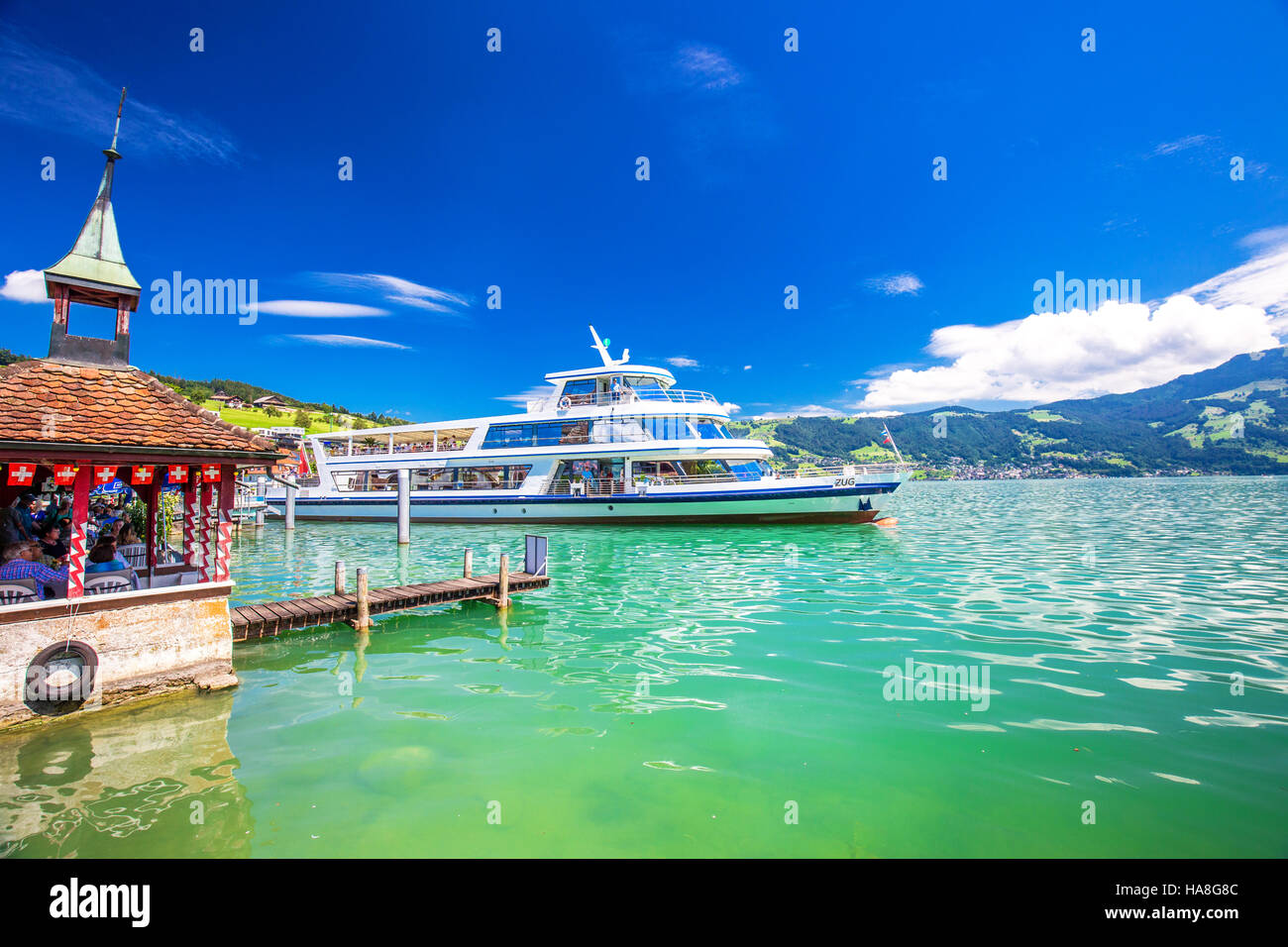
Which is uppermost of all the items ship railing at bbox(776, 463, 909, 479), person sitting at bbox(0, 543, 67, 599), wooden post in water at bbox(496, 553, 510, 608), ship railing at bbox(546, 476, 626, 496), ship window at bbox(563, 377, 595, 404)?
ship window at bbox(563, 377, 595, 404)

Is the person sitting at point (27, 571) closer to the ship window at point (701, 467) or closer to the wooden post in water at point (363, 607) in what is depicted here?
the wooden post in water at point (363, 607)

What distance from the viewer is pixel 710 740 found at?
584 centimetres

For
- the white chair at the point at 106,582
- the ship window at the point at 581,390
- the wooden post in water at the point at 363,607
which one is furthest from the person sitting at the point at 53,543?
the ship window at the point at 581,390

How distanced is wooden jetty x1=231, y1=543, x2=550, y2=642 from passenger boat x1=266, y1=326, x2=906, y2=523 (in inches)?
546

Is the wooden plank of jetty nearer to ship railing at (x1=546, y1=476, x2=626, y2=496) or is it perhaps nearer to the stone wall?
the stone wall

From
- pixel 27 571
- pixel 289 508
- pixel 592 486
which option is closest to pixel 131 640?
pixel 27 571

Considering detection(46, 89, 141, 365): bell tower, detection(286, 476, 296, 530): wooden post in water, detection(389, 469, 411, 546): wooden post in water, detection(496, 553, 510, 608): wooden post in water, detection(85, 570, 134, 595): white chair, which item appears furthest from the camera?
detection(286, 476, 296, 530): wooden post in water

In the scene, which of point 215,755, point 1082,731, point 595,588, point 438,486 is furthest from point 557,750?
point 438,486

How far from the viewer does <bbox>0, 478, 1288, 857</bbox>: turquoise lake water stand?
4.36 meters

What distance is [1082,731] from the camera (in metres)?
5.92

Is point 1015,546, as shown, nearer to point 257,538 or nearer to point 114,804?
point 114,804

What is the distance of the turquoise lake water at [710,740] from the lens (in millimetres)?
4363

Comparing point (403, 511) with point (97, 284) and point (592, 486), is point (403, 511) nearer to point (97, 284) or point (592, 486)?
point (592, 486)

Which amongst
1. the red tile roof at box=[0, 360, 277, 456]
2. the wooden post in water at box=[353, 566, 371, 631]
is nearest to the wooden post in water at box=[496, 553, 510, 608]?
the wooden post in water at box=[353, 566, 371, 631]
